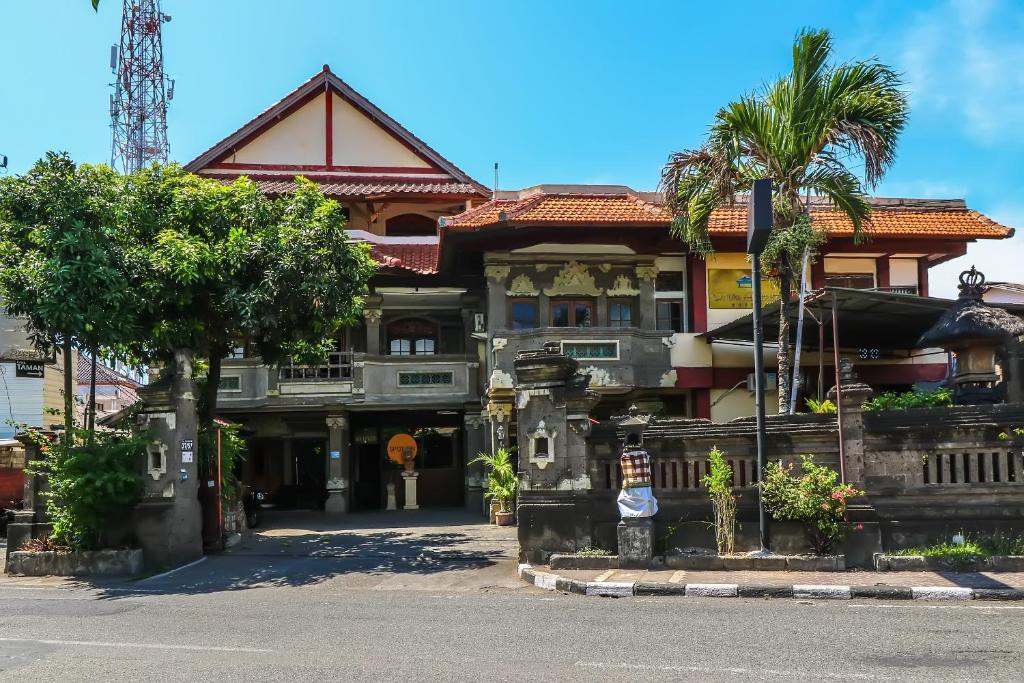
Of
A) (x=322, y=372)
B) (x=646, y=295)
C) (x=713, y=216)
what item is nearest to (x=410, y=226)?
(x=322, y=372)

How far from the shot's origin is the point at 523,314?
22562 mm

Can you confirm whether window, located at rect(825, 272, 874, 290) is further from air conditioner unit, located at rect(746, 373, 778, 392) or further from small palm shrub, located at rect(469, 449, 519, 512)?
small palm shrub, located at rect(469, 449, 519, 512)

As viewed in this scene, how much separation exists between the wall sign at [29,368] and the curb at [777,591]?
22414 millimetres

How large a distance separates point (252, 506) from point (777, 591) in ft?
49.7

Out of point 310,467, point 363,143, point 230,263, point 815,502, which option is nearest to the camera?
point 815,502

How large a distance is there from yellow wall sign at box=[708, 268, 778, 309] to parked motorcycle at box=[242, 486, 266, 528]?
11994 mm

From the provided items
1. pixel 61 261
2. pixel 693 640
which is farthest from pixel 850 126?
pixel 61 261

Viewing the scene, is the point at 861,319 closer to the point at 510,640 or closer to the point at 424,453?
the point at 424,453

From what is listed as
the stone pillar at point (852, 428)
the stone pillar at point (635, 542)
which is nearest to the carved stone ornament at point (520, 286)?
the stone pillar at point (635, 542)

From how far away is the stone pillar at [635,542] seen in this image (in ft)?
40.9

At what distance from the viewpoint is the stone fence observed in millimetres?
11953

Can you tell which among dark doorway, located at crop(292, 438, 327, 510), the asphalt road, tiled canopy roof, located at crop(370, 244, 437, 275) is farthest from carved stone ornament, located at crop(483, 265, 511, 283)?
the asphalt road

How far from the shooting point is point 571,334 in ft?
69.7

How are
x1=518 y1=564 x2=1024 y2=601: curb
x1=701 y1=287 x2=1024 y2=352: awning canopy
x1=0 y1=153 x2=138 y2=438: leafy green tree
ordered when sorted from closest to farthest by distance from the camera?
x1=518 y1=564 x2=1024 y2=601: curb < x1=0 y1=153 x2=138 y2=438: leafy green tree < x1=701 y1=287 x2=1024 y2=352: awning canopy
